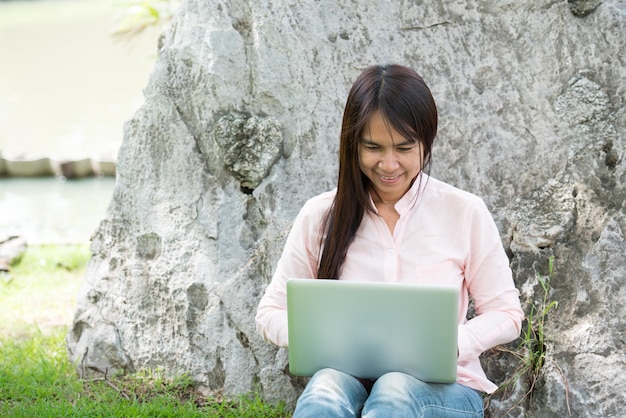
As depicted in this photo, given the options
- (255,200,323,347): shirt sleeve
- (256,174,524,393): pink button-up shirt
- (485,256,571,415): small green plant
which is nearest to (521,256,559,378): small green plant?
(485,256,571,415): small green plant

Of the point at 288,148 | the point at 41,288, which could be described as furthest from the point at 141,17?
the point at 288,148

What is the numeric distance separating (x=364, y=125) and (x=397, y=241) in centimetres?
34

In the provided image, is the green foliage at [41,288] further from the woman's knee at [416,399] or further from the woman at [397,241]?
the woman's knee at [416,399]

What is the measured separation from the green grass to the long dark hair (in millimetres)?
771

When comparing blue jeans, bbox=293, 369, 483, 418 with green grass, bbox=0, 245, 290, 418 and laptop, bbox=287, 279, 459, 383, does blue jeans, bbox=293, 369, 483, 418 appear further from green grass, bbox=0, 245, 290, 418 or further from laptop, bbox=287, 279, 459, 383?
green grass, bbox=0, 245, 290, 418

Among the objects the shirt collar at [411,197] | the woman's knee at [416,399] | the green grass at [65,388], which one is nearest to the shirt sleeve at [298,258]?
the shirt collar at [411,197]

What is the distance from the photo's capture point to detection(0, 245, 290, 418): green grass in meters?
2.86

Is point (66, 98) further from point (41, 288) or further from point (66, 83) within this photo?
point (41, 288)

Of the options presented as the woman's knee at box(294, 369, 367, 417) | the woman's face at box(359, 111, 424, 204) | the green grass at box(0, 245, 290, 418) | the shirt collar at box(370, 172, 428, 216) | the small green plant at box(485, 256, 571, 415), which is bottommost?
the green grass at box(0, 245, 290, 418)

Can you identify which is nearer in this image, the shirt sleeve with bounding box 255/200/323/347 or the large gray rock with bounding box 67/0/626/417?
the shirt sleeve with bounding box 255/200/323/347

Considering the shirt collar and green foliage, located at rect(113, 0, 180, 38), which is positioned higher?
green foliage, located at rect(113, 0, 180, 38)

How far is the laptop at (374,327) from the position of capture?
78.7 inches

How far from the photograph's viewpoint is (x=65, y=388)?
10.0 ft

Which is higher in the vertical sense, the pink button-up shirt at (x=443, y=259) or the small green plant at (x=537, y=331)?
the pink button-up shirt at (x=443, y=259)
